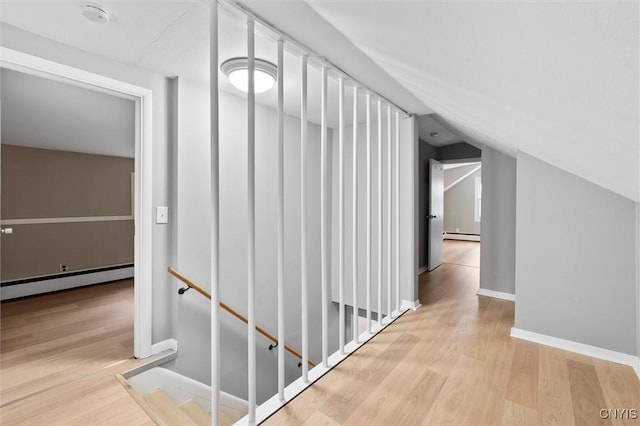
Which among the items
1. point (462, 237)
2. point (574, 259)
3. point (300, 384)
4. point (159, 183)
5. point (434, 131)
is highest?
point (434, 131)

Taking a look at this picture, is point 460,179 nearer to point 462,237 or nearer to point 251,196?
point 462,237

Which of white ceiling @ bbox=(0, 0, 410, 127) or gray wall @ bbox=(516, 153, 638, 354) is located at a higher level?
white ceiling @ bbox=(0, 0, 410, 127)

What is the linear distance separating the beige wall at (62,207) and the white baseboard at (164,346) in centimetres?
312

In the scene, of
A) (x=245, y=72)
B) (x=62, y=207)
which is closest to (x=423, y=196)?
(x=245, y=72)

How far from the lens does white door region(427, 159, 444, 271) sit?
5.07m

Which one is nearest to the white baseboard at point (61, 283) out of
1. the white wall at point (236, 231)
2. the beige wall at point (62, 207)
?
the beige wall at point (62, 207)

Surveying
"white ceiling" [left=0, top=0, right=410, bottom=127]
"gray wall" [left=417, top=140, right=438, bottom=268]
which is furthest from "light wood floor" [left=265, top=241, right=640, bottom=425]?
"gray wall" [left=417, top=140, right=438, bottom=268]

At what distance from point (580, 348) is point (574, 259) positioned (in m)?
0.66

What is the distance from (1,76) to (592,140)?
387cm

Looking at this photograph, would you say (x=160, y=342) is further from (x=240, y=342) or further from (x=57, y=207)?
(x=57, y=207)

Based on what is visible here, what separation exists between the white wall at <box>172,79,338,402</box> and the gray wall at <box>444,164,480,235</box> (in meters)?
7.35

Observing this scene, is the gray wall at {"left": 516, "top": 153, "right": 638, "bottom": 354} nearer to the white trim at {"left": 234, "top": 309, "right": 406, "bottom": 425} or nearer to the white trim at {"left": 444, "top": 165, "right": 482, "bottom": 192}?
the white trim at {"left": 234, "top": 309, "right": 406, "bottom": 425}

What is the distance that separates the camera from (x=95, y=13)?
1.57 metres

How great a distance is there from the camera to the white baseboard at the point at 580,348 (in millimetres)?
2000
